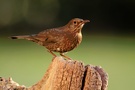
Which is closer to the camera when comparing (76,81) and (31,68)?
(76,81)

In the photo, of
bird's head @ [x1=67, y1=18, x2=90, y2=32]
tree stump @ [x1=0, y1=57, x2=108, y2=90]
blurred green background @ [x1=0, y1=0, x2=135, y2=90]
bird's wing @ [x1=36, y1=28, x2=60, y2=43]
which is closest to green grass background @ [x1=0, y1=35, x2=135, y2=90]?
blurred green background @ [x1=0, y1=0, x2=135, y2=90]

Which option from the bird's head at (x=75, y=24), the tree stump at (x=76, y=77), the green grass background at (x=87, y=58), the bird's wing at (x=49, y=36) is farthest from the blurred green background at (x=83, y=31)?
the tree stump at (x=76, y=77)

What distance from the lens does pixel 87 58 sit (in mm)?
12578

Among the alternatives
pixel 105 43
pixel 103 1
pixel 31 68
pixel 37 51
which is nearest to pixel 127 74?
pixel 31 68

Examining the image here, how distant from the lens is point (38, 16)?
16359mm

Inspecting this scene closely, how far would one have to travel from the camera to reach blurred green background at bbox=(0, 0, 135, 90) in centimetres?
1280

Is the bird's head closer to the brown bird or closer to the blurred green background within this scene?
the brown bird

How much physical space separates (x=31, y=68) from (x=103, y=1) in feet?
21.6

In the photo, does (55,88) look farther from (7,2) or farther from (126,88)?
(7,2)

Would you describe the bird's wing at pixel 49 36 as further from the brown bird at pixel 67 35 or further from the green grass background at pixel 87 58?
the green grass background at pixel 87 58

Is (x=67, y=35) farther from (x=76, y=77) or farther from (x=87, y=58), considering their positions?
(x=87, y=58)

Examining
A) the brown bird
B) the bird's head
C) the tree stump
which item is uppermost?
the bird's head

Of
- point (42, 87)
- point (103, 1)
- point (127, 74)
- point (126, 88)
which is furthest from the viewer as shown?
point (103, 1)

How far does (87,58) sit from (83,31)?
150 inches
